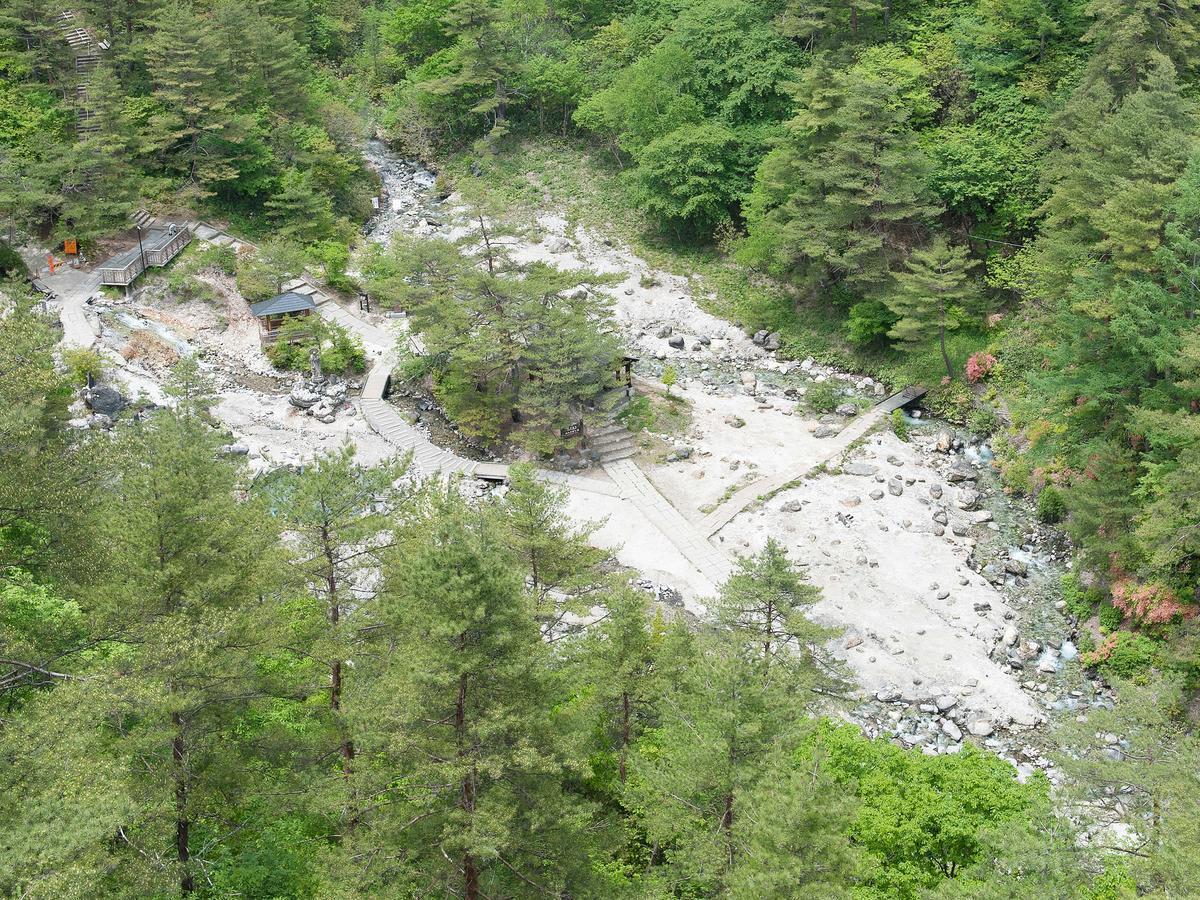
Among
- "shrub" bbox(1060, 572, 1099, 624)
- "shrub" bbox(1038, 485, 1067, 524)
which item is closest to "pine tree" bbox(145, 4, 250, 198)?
"shrub" bbox(1038, 485, 1067, 524)

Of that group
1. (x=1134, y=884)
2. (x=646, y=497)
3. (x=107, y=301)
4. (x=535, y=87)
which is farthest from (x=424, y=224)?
(x=1134, y=884)

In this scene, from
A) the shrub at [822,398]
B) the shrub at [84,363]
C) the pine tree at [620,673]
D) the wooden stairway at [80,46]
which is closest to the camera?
the pine tree at [620,673]

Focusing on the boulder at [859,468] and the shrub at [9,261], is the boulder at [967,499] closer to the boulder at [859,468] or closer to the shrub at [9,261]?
the boulder at [859,468]

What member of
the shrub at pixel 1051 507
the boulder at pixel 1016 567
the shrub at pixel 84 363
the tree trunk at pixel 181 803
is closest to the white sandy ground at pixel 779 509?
the shrub at pixel 84 363

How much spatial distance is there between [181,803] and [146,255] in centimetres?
2883

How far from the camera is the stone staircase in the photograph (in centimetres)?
3341

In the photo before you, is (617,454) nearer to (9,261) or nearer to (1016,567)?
(1016,567)

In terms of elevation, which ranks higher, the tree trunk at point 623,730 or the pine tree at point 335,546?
the pine tree at point 335,546

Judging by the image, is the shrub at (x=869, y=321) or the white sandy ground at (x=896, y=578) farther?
the shrub at (x=869, y=321)

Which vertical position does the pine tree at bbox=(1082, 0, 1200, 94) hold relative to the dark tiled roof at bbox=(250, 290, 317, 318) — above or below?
above

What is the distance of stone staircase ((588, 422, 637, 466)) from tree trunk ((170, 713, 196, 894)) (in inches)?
759

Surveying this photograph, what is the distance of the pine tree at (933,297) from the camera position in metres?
34.4

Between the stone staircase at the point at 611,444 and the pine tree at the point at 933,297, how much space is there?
10586 mm

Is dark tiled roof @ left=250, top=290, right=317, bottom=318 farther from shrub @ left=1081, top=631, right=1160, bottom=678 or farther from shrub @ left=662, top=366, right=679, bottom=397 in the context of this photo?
shrub @ left=1081, top=631, right=1160, bottom=678
